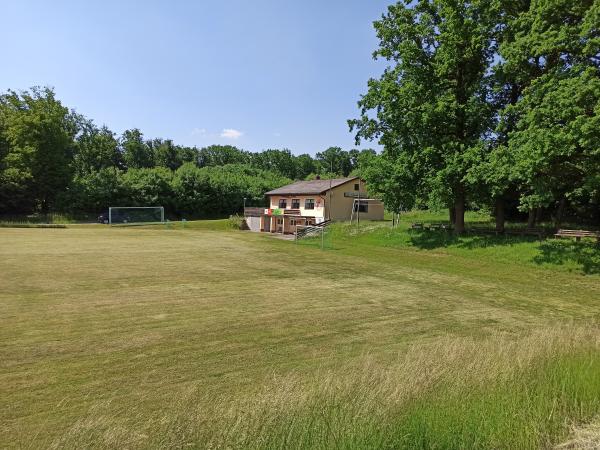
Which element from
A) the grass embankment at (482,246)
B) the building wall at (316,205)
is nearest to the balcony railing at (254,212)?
the building wall at (316,205)

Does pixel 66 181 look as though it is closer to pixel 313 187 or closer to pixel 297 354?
pixel 313 187

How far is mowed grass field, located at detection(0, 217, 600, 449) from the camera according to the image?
14.5 ft

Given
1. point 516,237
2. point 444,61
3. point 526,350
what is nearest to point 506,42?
point 444,61

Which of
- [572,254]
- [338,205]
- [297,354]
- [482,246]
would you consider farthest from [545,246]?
[338,205]

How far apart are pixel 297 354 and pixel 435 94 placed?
998 inches

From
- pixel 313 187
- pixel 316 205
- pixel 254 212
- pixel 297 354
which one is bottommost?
pixel 297 354

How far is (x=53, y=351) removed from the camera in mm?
8906

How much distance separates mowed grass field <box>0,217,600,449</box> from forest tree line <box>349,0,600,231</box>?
5.76 meters

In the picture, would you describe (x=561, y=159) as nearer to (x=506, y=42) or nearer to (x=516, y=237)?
(x=516, y=237)

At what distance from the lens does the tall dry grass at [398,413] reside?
13.6 ft

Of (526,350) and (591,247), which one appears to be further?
(591,247)

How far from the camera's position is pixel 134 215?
60750 mm

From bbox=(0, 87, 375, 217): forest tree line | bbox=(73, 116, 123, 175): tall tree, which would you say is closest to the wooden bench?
bbox=(0, 87, 375, 217): forest tree line

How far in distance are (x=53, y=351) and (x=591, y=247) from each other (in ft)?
84.3
